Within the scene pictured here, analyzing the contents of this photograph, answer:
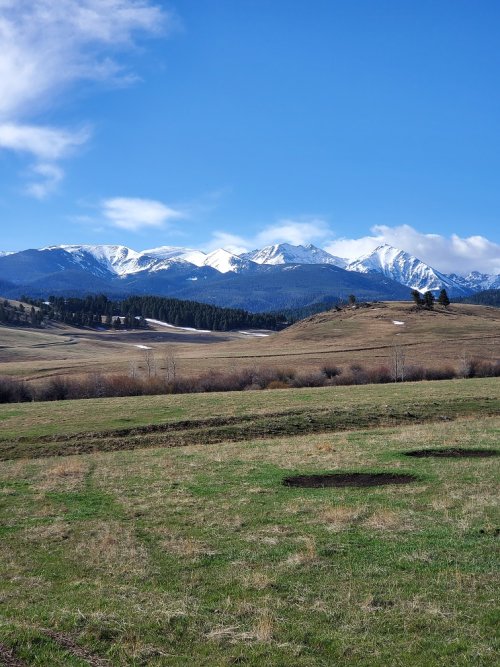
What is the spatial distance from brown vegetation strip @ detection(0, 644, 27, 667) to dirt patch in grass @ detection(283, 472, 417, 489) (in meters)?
14.1

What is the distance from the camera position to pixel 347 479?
76.2ft

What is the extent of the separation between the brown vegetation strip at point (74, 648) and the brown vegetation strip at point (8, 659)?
2.32 ft

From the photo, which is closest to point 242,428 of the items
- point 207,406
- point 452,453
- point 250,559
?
point 207,406

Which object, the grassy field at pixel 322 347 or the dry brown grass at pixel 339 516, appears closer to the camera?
the dry brown grass at pixel 339 516

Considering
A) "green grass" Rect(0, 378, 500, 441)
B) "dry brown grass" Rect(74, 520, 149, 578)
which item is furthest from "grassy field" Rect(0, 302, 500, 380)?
"dry brown grass" Rect(74, 520, 149, 578)

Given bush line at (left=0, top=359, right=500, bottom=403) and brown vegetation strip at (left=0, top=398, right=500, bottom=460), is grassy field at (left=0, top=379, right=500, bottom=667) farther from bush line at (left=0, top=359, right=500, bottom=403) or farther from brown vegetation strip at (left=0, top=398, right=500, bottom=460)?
bush line at (left=0, top=359, right=500, bottom=403)

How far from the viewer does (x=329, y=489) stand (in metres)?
21.3

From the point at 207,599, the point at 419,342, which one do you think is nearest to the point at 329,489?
the point at 207,599

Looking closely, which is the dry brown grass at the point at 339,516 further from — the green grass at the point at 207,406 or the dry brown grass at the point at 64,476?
the green grass at the point at 207,406

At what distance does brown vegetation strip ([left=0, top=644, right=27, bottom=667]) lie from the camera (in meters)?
9.02

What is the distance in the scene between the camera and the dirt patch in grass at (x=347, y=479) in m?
22.3

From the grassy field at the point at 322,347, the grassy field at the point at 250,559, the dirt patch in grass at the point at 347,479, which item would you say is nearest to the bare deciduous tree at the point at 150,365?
the grassy field at the point at 322,347

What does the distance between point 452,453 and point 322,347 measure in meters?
102

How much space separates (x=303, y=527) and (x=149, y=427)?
2624 centimetres
